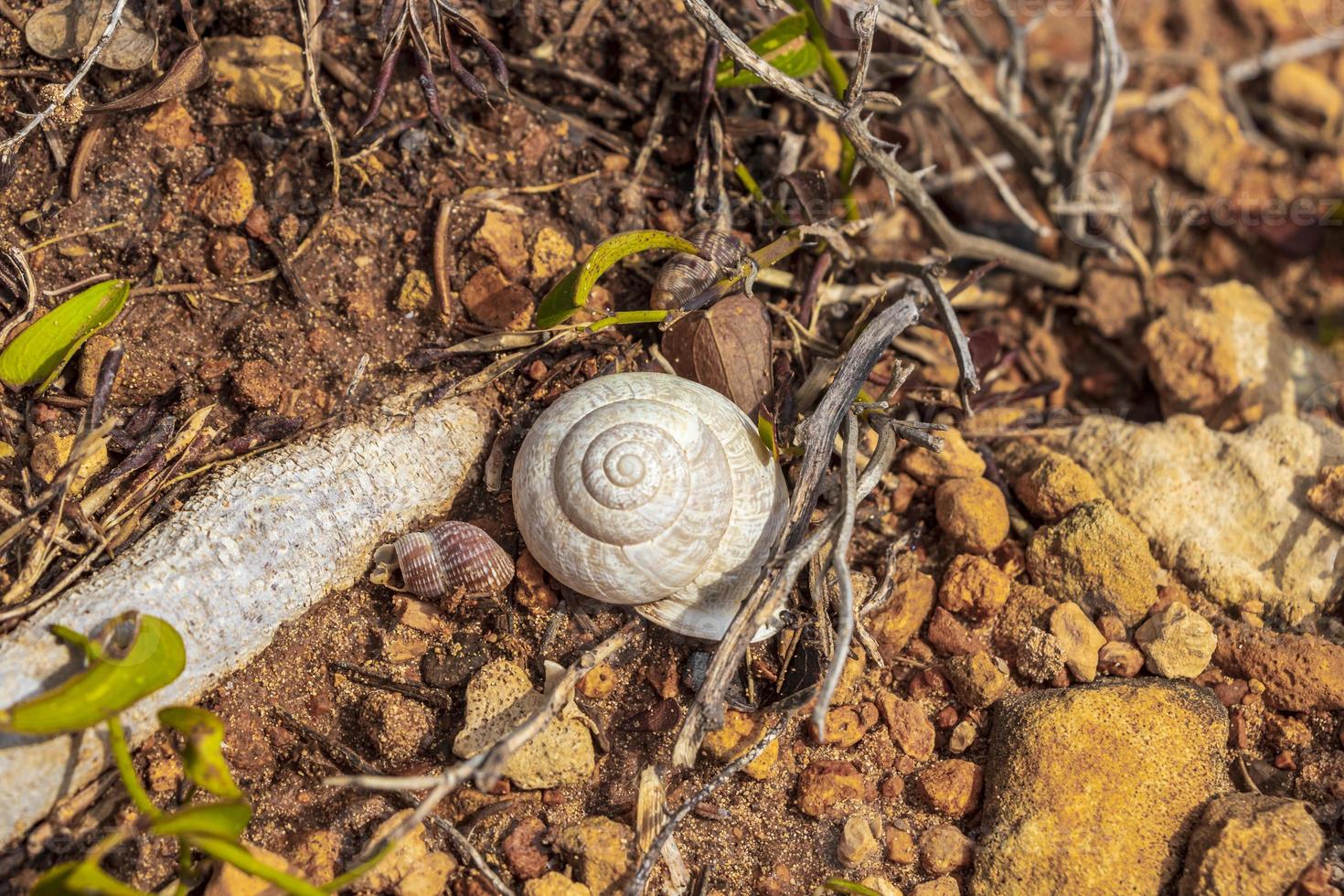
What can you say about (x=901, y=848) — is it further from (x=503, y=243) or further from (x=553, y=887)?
(x=503, y=243)

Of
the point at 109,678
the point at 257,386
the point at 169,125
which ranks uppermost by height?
the point at 169,125

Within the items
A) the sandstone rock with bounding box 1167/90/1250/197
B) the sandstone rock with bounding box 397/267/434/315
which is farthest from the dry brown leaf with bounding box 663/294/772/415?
the sandstone rock with bounding box 1167/90/1250/197

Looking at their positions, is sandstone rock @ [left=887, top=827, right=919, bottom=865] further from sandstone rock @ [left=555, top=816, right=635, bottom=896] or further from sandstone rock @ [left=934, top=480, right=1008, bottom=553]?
sandstone rock @ [left=934, top=480, right=1008, bottom=553]

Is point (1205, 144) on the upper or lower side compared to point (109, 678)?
upper

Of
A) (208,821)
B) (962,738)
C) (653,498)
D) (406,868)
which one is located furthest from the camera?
(962,738)

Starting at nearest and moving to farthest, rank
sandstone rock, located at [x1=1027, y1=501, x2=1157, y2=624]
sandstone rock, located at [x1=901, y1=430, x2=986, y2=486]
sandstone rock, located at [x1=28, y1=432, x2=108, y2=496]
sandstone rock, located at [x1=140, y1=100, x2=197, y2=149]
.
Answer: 1. sandstone rock, located at [x1=28, y1=432, x2=108, y2=496]
2. sandstone rock, located at [x1=1027, y1=501, x2=1157, y2=624]
3. sandstone rock, located at [x1=140, y1=100, x2=197, y2=149]
4. sandstone rock, located at [x1=901, y1=430, x2=986, y2=486]

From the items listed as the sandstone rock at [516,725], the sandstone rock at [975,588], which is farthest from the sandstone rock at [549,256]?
the sandstone rock at [975,588]

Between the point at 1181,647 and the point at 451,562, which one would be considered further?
the point at 1181,647

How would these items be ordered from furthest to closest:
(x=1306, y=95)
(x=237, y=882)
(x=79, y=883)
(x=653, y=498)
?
1. (x=1306, y=95)
2. (x=653, y=498)
3. (x=237, y=882)
4. (x=79, y=883)

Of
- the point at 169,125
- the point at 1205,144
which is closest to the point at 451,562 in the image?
the point at 169,125
